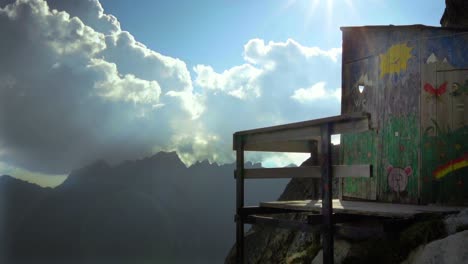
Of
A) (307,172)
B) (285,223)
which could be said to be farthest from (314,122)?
(285,223)

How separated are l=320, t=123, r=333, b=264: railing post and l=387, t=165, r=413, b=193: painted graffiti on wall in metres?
3.13

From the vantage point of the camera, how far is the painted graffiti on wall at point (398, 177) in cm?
1014

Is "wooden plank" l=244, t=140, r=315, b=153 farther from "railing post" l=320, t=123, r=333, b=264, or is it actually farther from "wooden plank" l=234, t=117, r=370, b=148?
"railing post" l=320, t=123, r=333, b=264

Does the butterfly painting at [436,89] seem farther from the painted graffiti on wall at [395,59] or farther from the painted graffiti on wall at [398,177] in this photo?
the painted graffiti on wall at [398,177]

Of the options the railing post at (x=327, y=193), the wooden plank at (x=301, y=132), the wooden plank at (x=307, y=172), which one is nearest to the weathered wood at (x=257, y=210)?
the wooden plank at (x=307, y=172)

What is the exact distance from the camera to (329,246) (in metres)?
7.65

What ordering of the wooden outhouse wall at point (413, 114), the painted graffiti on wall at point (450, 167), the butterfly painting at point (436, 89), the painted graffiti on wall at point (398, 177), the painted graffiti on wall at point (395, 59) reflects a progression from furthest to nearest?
the painted graffiti on wall at point (395, 59), the painted graffiti on wall at point (398, 177), the butterfly painting at point (436, 89), the wooden outhouse wall at point (413, 114), the painted graffiti on wall at point (450, 167)

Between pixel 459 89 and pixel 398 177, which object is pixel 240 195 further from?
pixel 459 89

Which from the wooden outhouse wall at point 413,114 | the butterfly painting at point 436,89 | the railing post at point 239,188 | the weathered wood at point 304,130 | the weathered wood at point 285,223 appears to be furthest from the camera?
the railing post at point 239,188

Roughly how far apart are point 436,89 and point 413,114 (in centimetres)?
68

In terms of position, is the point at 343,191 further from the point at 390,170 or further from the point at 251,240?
the point at 251,240

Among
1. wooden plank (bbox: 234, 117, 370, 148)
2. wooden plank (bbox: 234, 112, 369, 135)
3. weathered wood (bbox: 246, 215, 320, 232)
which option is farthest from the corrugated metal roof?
weathered wood (bbox: 246, 215, 320, 232)

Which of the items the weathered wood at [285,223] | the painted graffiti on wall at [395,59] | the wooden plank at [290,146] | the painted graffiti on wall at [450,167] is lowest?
the weathered wood at [285,223]

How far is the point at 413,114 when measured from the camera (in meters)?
10.2
